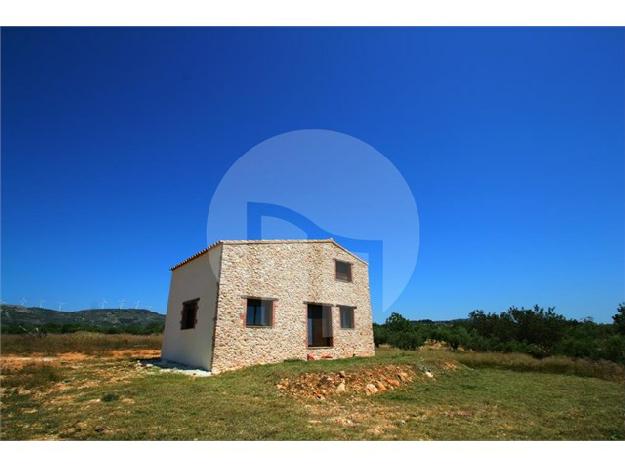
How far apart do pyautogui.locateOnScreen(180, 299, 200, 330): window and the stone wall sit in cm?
251

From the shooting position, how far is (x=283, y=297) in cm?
1609

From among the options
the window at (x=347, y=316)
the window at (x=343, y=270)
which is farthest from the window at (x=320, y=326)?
the window at (x=343, y=270)

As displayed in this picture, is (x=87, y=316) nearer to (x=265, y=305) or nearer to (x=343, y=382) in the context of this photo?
(x=265, y=305)

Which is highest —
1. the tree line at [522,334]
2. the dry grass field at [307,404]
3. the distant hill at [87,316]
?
the distant hill at [87,316]

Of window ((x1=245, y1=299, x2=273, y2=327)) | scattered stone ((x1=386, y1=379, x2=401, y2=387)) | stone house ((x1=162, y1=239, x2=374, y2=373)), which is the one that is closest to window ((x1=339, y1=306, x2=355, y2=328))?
stone house ((x1=162, y1=239, x2=374, y2=373))

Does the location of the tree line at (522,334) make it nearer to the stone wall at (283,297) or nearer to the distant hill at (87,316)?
the stone wall at (283,297)

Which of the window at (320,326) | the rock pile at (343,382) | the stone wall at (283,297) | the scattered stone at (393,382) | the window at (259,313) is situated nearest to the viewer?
the rock pile at (343,382)

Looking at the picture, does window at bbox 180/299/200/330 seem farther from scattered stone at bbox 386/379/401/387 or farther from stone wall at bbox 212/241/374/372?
scattered stone at bbox 386/379/401/387

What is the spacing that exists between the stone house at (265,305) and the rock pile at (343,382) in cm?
403

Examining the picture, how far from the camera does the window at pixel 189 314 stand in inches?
621

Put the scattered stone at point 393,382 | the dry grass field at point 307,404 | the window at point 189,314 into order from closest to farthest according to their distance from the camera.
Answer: the dry grass field at point 307,404
the scattered stone at point 393,382
the window at point 189,314

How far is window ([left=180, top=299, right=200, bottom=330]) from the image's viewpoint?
51.8 feet

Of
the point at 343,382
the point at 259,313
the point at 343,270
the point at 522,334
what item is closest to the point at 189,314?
the point at 259,313

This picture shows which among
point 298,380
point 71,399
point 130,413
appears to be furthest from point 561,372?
point 71,399
